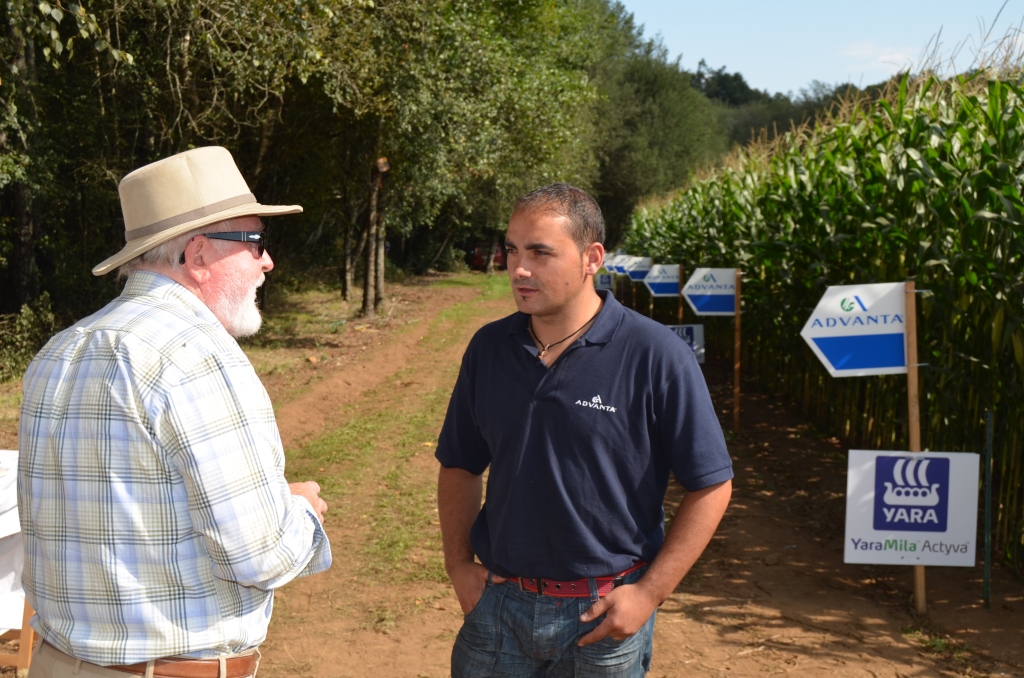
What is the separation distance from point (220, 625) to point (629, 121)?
170 feet

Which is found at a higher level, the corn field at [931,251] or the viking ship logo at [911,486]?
the corn field at [931,251]

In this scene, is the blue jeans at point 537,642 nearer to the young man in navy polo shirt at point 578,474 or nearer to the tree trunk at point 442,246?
the young man in navy polo shirt at point 578,474

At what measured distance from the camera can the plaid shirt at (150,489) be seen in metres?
1.97

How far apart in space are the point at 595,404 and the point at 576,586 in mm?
499

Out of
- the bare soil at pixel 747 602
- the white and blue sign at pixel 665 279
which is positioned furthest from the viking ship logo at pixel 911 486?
the white and blue sign at pixel 665 279

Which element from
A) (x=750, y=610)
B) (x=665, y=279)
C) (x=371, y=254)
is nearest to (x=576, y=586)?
(x=750, y=610)

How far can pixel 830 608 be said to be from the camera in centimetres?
546

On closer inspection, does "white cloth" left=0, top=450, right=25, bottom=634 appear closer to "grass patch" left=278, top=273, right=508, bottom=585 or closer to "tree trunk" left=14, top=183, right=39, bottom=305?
"grass patch" left=278, top=273, right=508, bottom=585

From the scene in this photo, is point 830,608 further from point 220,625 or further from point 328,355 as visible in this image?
point 328,355

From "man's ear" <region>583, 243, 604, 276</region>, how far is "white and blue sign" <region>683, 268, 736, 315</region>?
24.4 ft

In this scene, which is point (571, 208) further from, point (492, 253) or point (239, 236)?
point (492, 253)

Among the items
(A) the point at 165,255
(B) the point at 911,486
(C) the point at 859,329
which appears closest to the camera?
(A) the point at 165,255

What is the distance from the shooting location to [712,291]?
1020 cm

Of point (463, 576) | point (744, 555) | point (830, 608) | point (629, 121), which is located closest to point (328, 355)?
point (744, 555)
